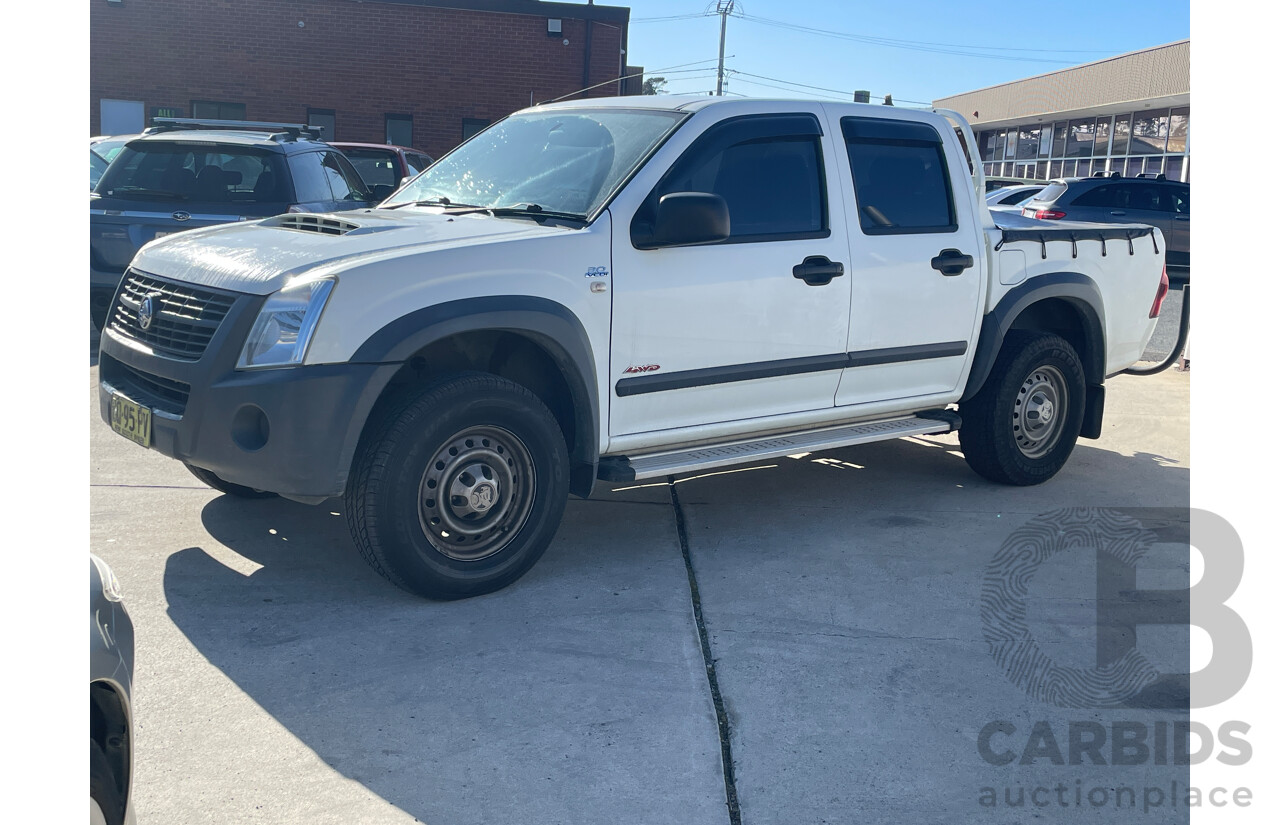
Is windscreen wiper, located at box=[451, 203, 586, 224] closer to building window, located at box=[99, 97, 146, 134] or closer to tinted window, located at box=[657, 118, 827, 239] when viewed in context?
tinted window, located at box=[657, 118, 827, 239]

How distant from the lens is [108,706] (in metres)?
2.22

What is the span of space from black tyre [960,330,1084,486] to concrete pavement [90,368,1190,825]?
1.36 feet

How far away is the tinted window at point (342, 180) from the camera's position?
9.69 m

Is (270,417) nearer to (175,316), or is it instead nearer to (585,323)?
(175,316)

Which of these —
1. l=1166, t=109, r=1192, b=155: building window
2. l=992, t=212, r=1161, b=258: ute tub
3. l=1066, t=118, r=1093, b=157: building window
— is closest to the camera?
l=992, t=212, r=1161, b=258: ute tub

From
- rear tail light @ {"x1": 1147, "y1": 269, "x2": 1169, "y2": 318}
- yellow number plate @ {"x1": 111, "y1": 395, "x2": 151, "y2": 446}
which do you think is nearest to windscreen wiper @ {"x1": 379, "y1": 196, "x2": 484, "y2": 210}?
yellow number plate @ {"x1": 111, "y1": 395, "x2": 151, "y2": 446}

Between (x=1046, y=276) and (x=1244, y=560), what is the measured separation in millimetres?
2028

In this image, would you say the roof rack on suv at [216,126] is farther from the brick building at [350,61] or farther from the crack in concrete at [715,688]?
the brick building at [350,61]

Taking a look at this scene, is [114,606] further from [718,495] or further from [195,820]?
[718,495]

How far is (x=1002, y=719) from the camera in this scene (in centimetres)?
381

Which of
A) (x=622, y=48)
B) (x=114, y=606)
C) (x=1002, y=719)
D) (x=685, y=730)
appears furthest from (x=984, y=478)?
(x=622, y=48)

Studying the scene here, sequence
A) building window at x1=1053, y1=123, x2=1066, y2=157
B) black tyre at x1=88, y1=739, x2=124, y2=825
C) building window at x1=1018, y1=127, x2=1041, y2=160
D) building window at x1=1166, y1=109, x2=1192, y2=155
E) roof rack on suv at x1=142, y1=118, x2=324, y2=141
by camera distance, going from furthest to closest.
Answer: building window at x1=1018, y1=127, x2=1041, y2=160, building window at x1=1053, y1=123, x2=1066, y2=157, building window at x1=1166, y1=109, x2=1192, y2=155, roof rack on suv at x1=142, y1=118, x2=324, y2=141, black tyre at x1=88, y1=739, x2=124, y2=825

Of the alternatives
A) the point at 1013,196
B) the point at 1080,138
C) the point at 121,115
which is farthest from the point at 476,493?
the point at 1080,138

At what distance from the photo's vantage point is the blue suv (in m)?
8.84
